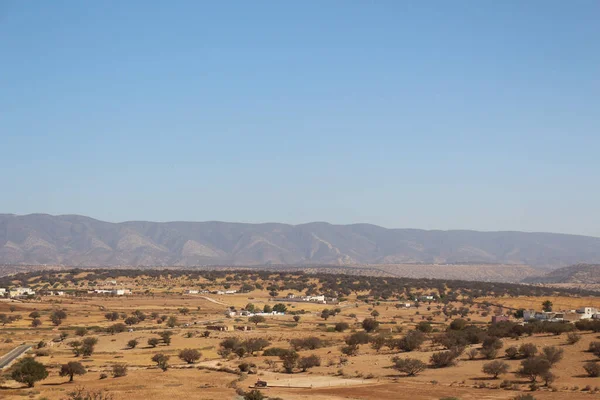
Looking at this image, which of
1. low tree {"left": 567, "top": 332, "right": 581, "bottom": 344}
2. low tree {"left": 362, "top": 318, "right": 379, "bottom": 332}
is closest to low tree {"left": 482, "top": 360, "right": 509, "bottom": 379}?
low tree {"left": 567, "top": 332, "right": 581, "bottom": 344}

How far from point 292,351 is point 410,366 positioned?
10.6 m

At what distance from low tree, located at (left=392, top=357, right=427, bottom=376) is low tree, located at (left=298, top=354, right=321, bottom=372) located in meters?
6.17

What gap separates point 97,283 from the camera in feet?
566

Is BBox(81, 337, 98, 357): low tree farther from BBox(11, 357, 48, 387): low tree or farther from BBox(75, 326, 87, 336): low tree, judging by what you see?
BBox(11, 357, 48, 387): low tree

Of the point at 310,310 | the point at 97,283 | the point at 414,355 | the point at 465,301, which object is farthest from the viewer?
the point at 97,283

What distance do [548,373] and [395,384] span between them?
9.72 m

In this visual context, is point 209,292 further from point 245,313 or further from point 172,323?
point 172,323

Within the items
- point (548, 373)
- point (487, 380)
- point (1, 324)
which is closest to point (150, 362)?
point (487, 380)

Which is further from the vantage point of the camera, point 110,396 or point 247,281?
point 247,281

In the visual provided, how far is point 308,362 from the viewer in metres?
58.4

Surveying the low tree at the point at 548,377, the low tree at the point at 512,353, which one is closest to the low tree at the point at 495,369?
the low tree at the point at 548,377

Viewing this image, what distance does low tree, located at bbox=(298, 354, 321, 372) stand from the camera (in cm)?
5812

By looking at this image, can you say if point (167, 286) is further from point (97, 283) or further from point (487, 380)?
point (487, 380)

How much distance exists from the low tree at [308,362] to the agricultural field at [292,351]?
135 mm
